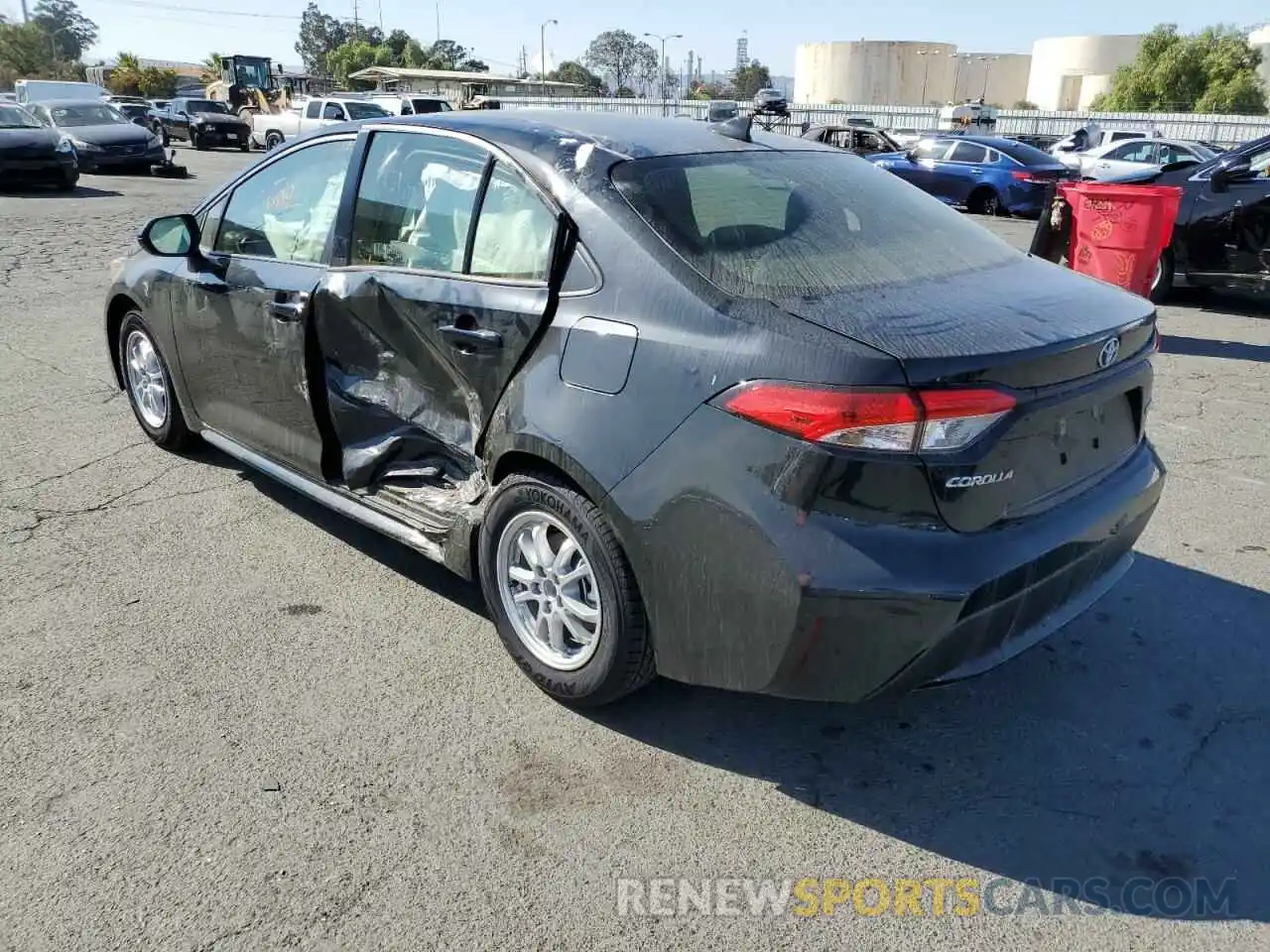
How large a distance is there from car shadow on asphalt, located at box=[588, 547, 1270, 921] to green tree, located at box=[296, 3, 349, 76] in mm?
142905

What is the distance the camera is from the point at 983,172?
60.4 feet

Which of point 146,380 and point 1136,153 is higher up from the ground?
point 1136,153

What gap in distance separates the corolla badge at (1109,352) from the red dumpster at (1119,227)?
5.59 m

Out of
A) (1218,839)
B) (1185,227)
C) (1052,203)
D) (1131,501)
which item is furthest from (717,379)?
(1185,227)

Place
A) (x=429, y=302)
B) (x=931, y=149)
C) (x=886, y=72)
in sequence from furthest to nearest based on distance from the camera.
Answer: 1. (x=886, y=72)
2. (x=931, y=149)
3. (x=429, y=302)

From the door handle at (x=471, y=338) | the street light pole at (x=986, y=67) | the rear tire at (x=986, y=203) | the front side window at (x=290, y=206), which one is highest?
the street light pole at (x=986, y=67)

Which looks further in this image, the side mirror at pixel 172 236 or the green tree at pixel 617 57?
the green tree at pixel 617 57

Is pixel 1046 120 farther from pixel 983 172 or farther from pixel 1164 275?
pixel 1164 275

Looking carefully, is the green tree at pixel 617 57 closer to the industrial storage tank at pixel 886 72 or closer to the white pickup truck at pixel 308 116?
the industrial storage tank at pixel 886 72

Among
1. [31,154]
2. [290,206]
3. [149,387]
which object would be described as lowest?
[149,387]

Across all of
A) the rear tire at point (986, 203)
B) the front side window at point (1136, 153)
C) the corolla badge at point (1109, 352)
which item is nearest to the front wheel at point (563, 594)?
the corolla badge at point (1109, 352)

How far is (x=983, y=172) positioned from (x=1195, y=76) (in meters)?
53.2

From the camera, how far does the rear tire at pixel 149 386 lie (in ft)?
16.1

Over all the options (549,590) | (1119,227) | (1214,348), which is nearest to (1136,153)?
(1214,348)
